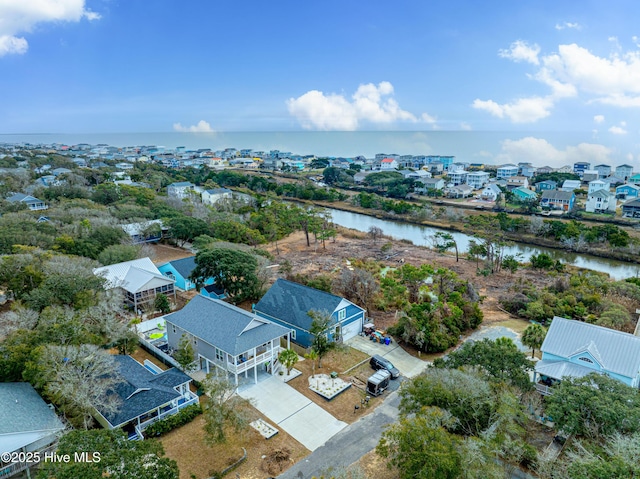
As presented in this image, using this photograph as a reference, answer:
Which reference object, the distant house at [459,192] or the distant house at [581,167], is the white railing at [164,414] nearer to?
the distant house at [459,192]

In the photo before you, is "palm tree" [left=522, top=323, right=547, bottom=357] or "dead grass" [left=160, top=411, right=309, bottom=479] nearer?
"dead grass" [left=160, top=411, right=309, bottom=479]

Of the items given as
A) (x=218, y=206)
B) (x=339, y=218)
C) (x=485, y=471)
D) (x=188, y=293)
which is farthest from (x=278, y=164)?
(x=485, y=471)

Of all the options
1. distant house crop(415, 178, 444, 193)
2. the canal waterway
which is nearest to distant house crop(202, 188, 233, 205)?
the canal waterway

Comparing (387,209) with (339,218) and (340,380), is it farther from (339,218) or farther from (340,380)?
(340,380)

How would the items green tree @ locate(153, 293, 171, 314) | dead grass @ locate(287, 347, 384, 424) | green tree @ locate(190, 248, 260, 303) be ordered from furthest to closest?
green tree @ locate(190, 248, 260, 303), green tree @ locate(153, 293, 171, 314), dead grass @ locate(287, 347, 384, 424)

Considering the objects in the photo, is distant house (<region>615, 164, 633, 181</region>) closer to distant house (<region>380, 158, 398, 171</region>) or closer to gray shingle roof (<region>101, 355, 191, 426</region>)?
distant house (<region>380, 158, 398, 171</region>)

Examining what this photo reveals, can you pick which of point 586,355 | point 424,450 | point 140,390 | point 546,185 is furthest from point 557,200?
point 140,390

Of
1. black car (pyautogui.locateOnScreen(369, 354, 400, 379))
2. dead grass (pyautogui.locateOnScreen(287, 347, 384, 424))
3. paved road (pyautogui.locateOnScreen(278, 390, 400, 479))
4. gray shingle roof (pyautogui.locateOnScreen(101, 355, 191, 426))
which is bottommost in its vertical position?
dead grass (pyautogui.locateOnScreen(287, 347, 384, 424))
